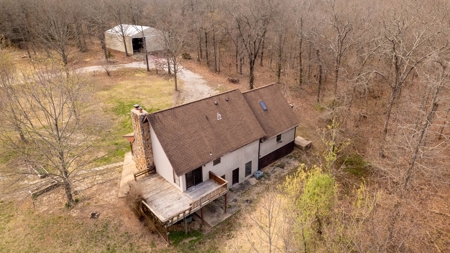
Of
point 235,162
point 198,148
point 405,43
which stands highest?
point 405,43

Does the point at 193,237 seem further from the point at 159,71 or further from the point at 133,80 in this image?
the point at 159,71

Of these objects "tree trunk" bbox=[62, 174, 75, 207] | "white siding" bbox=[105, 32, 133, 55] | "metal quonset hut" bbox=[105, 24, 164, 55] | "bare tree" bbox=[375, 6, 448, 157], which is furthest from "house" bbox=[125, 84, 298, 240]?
"white siding" bbox=[105, 32, 133, 55]

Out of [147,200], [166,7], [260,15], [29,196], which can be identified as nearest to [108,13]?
[166,7]

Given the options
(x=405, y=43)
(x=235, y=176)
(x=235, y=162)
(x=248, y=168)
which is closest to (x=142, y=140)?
(x=235, y=162)

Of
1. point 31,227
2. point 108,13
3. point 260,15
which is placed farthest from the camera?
point 108,13

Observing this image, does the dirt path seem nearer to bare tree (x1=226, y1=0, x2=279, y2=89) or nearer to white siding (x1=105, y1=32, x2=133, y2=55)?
white siding (x1=105, y1=32, x2=133, y2=55)

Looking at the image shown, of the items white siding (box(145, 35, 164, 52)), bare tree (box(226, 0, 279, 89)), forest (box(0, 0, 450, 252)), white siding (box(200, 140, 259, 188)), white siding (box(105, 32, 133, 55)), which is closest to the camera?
forest (box(0, 0, 450, 252))

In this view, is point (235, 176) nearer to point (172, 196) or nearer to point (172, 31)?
point (172, 196)
